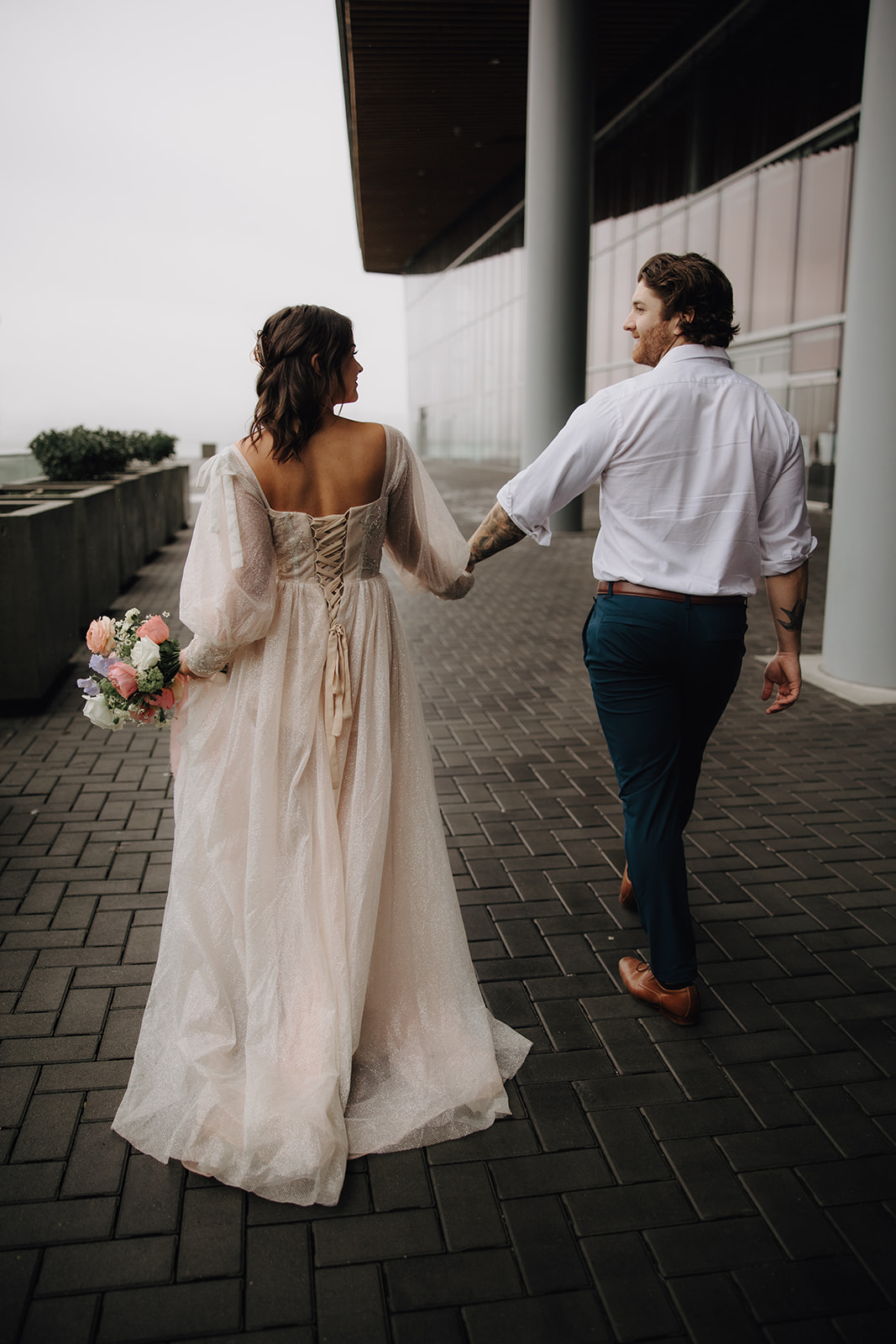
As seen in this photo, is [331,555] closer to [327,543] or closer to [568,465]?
[327,543]

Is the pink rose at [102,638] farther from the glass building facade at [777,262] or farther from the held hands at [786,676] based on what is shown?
the glass building facade at [777,262]

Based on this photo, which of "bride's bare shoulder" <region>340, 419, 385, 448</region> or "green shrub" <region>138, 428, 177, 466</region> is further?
"green shrub" <region>138, 428, 177, 466</region>

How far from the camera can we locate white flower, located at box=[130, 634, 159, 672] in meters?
2.45

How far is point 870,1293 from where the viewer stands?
1.96 metres

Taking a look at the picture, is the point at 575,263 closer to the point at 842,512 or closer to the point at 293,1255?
the point at 842,512

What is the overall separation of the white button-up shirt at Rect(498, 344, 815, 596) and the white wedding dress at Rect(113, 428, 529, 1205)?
0.48 meters

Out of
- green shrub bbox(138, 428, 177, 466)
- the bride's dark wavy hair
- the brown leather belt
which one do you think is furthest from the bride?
green shrub bbox(138, 428, 177, 466)

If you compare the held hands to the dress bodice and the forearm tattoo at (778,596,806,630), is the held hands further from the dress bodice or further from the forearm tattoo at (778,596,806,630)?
the dress bodice

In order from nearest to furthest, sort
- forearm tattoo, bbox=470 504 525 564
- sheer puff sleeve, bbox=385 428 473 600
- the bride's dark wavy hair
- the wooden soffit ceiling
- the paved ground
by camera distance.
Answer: the paved ground
the bride's dark wavy hair
sheer puff sleeve, bbox=385 428 473 600
forearm tattoo, bbox=470 504 525 564
the wooden soffit ceiling

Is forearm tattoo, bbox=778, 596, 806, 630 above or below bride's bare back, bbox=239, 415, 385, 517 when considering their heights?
below

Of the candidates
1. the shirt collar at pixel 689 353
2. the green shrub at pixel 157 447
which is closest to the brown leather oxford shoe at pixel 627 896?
the shirt collar at pixel 689 353

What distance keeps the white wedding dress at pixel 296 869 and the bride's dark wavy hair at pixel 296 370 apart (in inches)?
5.0

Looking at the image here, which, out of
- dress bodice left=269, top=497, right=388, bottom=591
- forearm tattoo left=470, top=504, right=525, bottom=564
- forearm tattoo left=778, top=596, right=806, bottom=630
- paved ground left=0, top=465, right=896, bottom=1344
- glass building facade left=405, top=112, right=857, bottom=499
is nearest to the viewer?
paved ground left=0, top=465, right=896, bottom=1344

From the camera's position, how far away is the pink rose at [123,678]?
2447 mm
